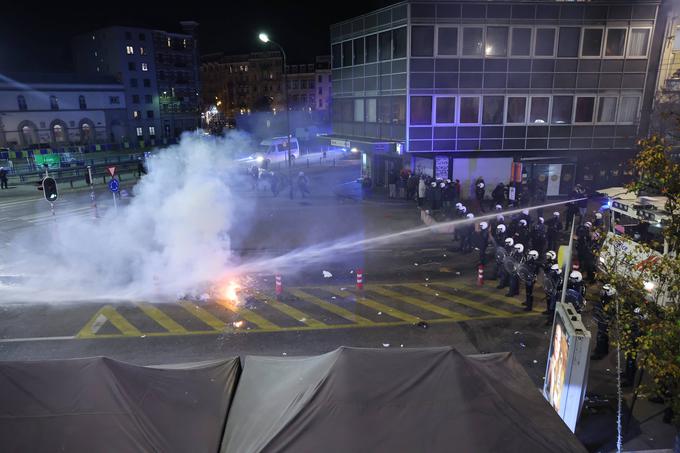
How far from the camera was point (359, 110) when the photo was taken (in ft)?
93.1

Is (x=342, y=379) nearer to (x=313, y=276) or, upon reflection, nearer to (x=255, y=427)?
(x=255, y=427)

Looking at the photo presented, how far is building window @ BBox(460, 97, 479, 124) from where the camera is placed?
23625mm

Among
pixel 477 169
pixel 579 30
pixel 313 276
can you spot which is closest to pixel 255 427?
pixel 313 276

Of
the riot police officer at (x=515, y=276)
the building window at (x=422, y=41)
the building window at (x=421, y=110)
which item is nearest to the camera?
the riot police officer at (x=515, y=276)

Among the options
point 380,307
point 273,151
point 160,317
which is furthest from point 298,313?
point 273,151

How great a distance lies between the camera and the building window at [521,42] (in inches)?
904

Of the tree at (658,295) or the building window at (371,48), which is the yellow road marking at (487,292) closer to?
the tree at (658,295)

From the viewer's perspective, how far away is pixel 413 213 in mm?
22172

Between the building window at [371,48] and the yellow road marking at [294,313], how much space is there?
1818cm

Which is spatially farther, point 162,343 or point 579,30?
point 579,30

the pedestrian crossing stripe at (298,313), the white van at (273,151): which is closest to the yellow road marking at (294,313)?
the pedestrian crossing stripe at (298,313)

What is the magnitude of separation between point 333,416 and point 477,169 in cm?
2188

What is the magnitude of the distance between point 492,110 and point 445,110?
2.49 metres

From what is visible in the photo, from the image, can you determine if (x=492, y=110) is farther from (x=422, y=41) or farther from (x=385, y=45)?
(x=385, y=45)
